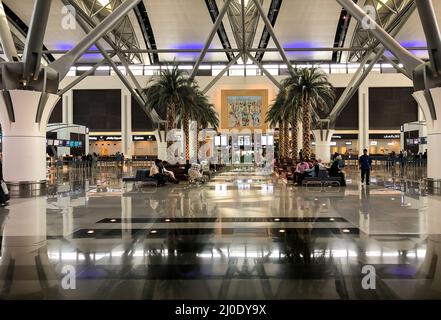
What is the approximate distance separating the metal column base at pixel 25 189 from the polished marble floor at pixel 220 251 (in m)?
3.63

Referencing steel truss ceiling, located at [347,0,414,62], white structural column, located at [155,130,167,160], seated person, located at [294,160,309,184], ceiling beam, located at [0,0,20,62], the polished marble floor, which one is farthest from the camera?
white structural column, located at [155,130,167,160]

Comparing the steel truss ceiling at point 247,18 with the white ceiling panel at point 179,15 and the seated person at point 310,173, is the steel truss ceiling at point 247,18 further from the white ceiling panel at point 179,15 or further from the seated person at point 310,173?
the seated person at point 310,173

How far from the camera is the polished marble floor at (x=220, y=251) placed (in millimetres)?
4734

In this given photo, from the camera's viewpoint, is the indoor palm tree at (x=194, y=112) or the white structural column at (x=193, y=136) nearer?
the indoor palm tree at (x=194, y=112)

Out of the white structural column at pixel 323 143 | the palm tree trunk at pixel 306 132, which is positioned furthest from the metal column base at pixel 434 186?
the white structural column at pixel 323 143

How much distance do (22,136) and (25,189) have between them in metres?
1.84

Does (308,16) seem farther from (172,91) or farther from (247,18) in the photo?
(172,91)

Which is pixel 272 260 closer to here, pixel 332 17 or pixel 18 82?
pixel 18 82

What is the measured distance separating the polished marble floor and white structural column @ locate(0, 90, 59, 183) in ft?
13.3

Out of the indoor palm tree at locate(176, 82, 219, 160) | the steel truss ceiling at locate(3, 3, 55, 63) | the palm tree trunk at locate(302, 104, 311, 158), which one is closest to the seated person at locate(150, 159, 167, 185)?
the indoor palm tree at locate(176, 82, 219, 160)

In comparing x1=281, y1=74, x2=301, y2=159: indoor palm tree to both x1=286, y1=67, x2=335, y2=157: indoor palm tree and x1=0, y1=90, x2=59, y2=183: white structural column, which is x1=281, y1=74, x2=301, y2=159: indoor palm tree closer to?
x1=286, y1=67, x2=335, y2=157: indoor palm tree

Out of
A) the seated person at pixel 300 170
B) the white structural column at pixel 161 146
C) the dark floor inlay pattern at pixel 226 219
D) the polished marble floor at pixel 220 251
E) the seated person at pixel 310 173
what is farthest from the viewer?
the white structural column at pixel 161 146

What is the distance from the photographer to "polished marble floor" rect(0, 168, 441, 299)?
15.5 ft

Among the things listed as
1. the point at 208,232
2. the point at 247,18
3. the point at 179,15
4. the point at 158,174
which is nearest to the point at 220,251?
the point at 208,232
